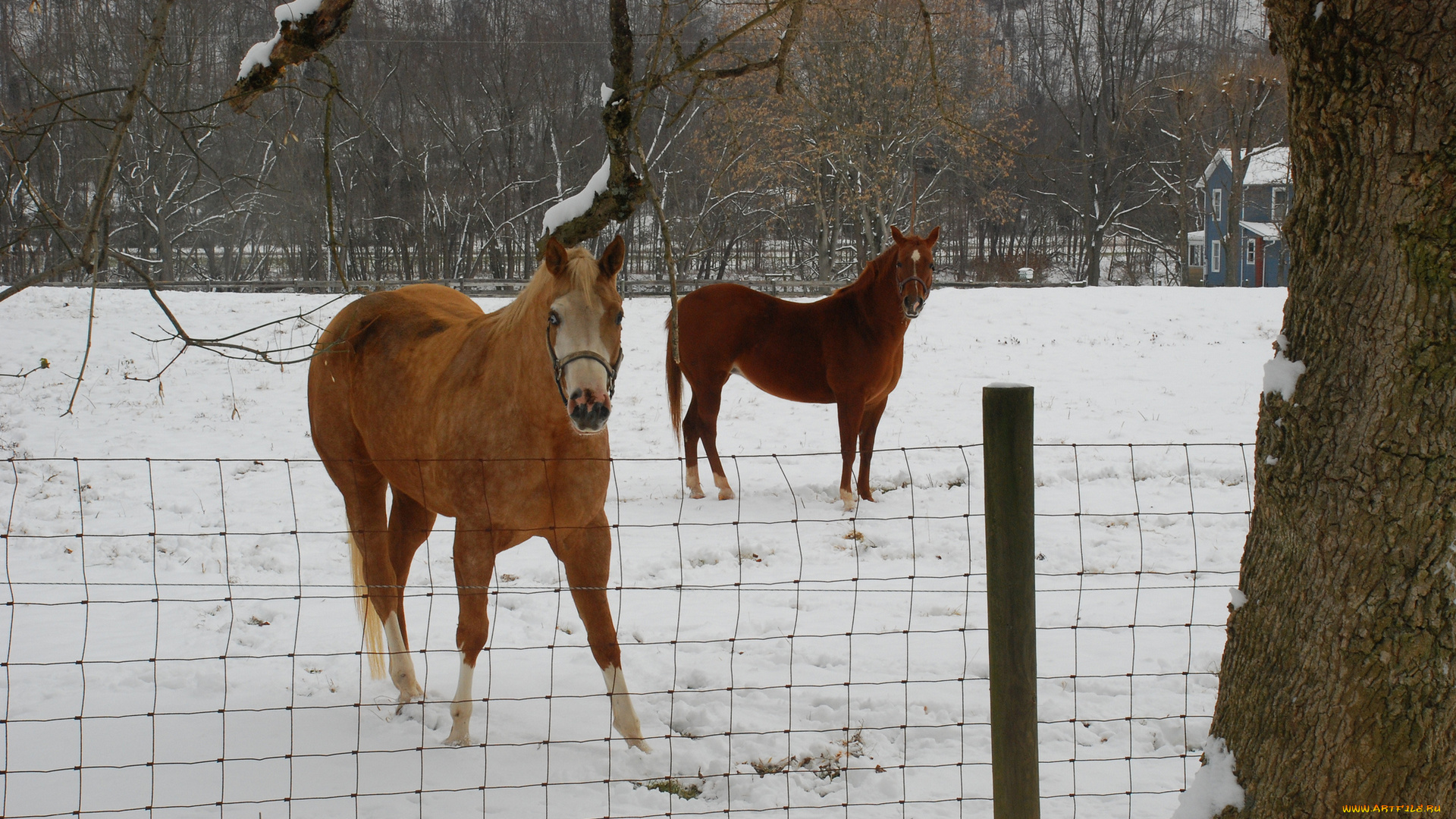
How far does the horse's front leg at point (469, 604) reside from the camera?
3057 millimetres

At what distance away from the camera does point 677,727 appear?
3.26m

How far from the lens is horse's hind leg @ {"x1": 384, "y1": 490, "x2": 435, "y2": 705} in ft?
11.8

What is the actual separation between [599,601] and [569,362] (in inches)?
36.0

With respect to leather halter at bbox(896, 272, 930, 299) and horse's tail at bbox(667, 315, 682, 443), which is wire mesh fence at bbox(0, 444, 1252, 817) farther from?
leather halter at bbox(896, 272, 930, 299)

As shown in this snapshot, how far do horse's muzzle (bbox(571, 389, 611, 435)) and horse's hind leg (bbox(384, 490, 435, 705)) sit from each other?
141 cm

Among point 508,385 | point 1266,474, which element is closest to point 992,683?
point 1266,474

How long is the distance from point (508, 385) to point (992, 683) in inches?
68.4

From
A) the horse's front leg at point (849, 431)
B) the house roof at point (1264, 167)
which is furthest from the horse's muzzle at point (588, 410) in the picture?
the house roof at point (1264, 167)

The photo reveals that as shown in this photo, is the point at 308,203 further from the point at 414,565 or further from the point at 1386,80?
the point at 1386,80

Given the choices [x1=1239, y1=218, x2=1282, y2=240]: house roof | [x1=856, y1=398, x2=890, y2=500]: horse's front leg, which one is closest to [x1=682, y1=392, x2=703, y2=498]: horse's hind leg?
[x1=856, y1=398, x2=890, y2=500]: horse's front leg

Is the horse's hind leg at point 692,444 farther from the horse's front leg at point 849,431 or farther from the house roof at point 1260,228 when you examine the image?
the house roof at point 1260,228

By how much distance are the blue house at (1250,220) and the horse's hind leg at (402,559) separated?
34029 millimetres

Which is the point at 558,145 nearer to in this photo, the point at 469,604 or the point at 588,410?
the point at 469,604

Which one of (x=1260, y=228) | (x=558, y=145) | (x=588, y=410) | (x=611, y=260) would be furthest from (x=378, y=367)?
(x=1260, y=228)
